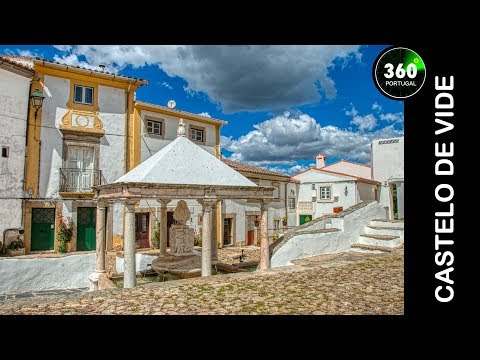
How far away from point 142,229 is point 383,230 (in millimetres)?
11263

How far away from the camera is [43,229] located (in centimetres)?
1534

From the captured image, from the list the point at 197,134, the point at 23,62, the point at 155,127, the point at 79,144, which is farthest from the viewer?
the point at 197,134

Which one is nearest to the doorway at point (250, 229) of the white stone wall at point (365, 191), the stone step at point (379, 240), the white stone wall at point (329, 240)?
the white stone wall at point (329, 240)

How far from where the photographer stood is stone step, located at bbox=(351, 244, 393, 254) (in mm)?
11919

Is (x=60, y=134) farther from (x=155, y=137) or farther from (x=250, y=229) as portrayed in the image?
(x=250, y=229)

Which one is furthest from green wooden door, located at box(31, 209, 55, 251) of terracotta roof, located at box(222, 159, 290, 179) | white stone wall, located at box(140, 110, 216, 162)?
terracotta roof, located at box(222, 159, 290, 179)

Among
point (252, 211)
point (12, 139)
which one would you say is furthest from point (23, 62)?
point (252, 211)

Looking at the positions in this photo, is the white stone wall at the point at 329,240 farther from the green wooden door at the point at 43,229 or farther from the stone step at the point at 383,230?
the green wooden door at the point at 43,229

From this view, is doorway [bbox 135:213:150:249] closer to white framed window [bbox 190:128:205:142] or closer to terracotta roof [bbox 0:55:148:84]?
white framed window [bbox 190:128:205:142]

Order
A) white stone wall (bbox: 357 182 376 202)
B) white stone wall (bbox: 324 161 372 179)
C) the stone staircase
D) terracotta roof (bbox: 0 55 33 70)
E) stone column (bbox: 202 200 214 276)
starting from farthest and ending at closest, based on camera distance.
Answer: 1. white stone wall (bbox: 324 161 372 179)
2. white stone wall (bbox: 357 182 376 202)
3. terracotta roof (bbox: 0 55 33 70)
4. the stone staircase
5. stone column (bbox: 202 200 214 276)

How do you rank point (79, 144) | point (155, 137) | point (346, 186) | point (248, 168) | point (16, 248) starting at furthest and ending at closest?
1. point (346, 186)
2. point (248, 168)
3. point (155, 137)
4. point (79, 144)
5. point (16, 248)

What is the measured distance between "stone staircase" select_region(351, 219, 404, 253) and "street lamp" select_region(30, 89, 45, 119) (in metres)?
13.9

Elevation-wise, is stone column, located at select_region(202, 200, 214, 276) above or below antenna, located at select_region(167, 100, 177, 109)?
below
